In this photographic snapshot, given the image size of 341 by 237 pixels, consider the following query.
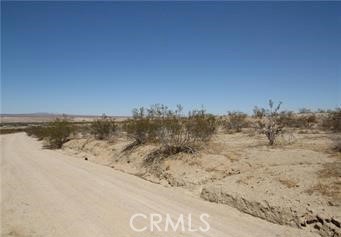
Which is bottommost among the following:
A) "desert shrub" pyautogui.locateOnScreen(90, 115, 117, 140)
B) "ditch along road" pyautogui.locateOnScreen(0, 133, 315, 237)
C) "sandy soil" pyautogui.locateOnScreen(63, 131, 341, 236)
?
"ditch along road" pyautogui.locateOnScreen(0, 133, 315, 237)

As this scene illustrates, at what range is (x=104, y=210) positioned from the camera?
11.0m

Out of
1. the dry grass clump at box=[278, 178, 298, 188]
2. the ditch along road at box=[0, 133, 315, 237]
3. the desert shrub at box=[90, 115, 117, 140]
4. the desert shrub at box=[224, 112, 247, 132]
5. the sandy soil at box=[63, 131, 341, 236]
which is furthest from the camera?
the desert shrub at box=[224, 112, 247, 132]

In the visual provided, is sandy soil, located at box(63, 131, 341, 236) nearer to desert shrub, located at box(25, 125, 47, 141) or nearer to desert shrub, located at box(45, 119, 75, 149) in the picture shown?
desert shrub, located at box(45, 119, 75, 149)

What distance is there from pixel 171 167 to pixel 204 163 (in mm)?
1740

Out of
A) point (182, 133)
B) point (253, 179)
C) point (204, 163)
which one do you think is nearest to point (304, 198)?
point (253, 179)

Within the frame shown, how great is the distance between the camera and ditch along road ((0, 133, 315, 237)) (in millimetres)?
9180

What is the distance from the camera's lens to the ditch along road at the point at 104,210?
30.1 feet

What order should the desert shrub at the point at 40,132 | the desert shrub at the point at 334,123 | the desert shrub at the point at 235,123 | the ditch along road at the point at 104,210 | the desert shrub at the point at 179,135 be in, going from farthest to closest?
the desert shrub at the point at 40,132 < the desert shrub at the point at 235,123 < the desert shrub at the point at 334,123 < the desert shrub at the point at 179,135 < the ditch along road at the point at 104,210

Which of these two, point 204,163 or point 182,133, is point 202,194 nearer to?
point 204,163

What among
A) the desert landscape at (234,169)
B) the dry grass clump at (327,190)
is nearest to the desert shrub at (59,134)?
the desert landscape at (234,169)

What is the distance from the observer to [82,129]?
46.8m

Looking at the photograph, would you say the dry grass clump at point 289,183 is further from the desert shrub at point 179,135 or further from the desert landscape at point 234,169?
the desert shrub at point 179,135

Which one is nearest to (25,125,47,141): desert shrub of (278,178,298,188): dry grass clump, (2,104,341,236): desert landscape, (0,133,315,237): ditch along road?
(2,104,341,236): desert landscape

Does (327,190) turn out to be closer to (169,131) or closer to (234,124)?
(169,131)
